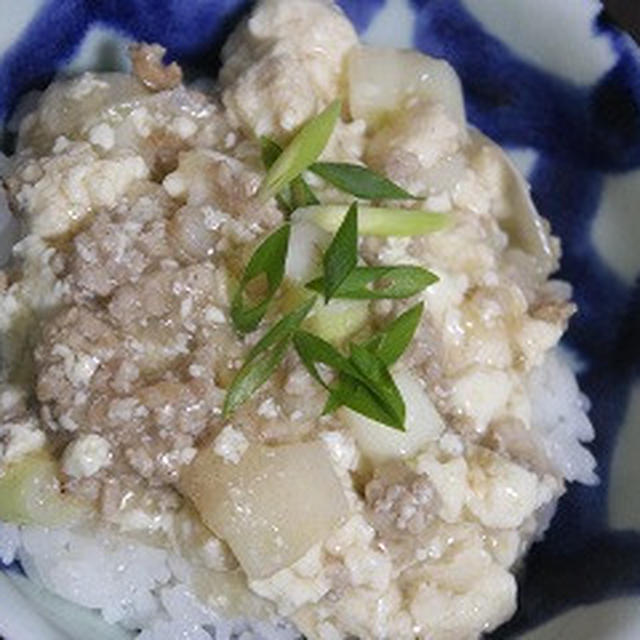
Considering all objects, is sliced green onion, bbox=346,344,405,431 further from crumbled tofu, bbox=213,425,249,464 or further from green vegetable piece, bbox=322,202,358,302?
crumbled tofu, bbox=213,425,249,464

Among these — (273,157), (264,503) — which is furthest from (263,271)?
(264,503)

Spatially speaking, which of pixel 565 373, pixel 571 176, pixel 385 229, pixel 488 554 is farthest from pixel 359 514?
pixel 571 176

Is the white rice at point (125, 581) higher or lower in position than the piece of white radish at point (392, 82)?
lower

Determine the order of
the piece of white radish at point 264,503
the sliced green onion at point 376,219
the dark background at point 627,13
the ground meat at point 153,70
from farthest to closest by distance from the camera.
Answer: the dark background at point 627,13 → the ground meat at point 153,70 → the sliced green onion at point 376,219 → the piece of white radish at point 264,503

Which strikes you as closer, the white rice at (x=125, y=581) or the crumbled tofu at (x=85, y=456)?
the crumbled tofu at (x=85, y=456)

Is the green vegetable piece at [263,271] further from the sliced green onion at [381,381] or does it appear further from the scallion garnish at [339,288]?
the sliced green onion at [381,381]

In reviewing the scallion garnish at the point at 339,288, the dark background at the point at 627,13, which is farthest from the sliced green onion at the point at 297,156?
the dark background at the point at 627,13
